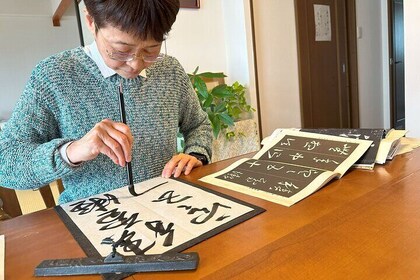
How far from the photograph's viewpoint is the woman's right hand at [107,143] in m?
0.67

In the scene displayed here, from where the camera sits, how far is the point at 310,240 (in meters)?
0.49

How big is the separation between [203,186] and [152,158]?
0.28 metres

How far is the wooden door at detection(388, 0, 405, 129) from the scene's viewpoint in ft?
11.8

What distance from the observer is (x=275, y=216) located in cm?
58

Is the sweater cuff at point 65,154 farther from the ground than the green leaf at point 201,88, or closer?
closer

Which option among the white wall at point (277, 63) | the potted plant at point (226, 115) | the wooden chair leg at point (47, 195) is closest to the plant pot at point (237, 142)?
the potted plant at point (226, 115)

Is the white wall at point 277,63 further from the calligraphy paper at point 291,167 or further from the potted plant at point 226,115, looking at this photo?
the calligraphy paper at point 291,167

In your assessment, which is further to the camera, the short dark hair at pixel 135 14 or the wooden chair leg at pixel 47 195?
the wooden chair leg at pixel 47 195

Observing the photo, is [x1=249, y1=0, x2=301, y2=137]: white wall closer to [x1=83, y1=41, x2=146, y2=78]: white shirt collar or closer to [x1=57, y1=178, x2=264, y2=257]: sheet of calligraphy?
[x1=83, y1=41, x2=146, y2=78]: white shirt collar

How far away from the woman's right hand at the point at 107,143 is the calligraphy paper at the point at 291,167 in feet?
0.70

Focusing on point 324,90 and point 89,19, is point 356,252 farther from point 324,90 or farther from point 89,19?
point 324,90

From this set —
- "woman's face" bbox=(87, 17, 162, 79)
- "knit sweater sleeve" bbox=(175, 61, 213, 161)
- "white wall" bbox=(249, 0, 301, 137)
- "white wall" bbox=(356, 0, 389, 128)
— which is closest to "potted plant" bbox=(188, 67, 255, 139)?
"white wall" bbox=(249, 0, 301, 137)

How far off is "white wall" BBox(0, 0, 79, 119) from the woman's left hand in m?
3.07

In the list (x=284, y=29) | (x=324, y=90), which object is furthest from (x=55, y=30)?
(x=324, y=90)
